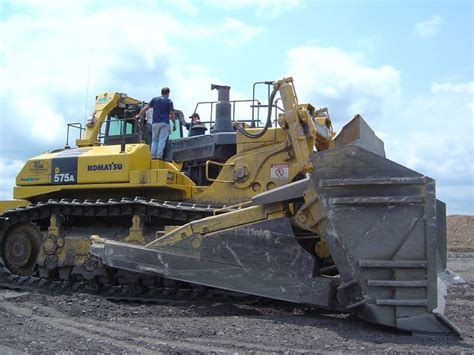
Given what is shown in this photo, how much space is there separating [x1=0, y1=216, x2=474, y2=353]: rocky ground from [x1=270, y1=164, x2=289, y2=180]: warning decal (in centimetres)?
181

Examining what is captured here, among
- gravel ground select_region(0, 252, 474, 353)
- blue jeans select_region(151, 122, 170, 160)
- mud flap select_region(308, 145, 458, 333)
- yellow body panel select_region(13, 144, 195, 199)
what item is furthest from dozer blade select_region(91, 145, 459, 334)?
blue jeans select_region(151, 122, 170, 160)

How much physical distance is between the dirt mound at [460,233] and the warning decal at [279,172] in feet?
49.3

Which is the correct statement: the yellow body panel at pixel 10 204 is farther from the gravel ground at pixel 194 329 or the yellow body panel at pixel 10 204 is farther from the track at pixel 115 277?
the gravel ground at pixel 194 329

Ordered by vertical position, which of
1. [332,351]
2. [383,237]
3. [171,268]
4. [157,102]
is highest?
[157,102]

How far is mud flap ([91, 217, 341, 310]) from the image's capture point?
254 inches

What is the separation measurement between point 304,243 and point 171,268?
5.69ft

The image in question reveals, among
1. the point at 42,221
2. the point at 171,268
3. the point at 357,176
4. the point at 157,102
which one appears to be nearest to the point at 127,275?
the point at 171,268

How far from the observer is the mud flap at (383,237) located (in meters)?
5.54

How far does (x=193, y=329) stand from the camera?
18.8 feet

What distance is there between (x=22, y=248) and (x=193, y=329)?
4899mm

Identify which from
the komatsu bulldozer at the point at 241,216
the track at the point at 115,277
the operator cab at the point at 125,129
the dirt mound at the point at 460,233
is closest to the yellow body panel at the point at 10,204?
the komatsu bulldozer at the point at 241,216

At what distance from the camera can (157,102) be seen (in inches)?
363

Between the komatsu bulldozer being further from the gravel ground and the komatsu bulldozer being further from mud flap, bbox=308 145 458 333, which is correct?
the gravel ground

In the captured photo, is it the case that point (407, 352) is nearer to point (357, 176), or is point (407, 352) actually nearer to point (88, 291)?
point (357, 176)
